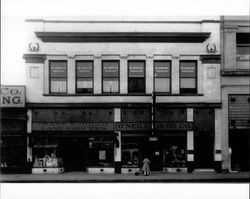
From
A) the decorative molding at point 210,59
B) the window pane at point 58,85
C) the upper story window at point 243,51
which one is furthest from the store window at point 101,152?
the upper story window at point 243,51

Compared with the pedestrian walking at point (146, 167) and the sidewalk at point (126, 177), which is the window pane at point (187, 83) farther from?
the sidewalk at point (126, 177)

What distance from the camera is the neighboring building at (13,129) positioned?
29.5 metres

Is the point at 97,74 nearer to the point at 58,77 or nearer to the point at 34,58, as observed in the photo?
the point at 58,77

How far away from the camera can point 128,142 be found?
30.0 meters

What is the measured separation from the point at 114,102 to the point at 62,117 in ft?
10.6

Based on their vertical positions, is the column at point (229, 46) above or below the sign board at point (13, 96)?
above

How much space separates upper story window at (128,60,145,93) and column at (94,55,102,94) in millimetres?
1751

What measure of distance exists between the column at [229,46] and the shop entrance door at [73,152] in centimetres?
991

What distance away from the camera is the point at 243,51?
99.7 ft

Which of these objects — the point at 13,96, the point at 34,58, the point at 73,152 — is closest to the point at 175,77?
the point at 73,152

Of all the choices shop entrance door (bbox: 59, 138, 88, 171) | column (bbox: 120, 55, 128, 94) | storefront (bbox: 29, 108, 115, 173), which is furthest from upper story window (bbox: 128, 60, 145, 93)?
shop entrance door (bbox: 59, 138, 88, 171)

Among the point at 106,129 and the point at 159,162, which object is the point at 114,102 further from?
the point at 159,162

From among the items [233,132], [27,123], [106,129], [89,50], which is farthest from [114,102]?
[233,132]

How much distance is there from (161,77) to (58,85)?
621 centimetres
